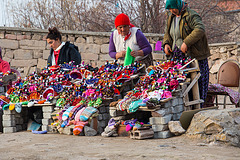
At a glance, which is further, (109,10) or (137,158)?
(109,10)

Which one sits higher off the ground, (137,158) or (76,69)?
(76,69)

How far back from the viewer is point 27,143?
479cm

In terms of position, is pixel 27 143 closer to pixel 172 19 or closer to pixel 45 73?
pixel 45 73

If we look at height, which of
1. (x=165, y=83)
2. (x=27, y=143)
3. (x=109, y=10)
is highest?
(x=109, y=10)

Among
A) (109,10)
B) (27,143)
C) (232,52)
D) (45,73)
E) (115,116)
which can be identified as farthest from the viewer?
(109,10)

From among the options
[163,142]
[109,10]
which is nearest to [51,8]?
[109,10]

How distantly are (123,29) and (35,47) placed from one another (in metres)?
5.60

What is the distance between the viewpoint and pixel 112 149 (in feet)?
13.1

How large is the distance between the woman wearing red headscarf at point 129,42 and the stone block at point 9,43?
5337 millimetres

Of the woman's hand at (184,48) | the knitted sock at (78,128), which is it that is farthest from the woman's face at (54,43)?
the woman's hand at (184,48)

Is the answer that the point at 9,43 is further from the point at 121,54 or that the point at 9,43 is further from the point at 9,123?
the point at 121,54

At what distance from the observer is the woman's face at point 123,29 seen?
5945 mm

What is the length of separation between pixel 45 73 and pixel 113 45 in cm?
137

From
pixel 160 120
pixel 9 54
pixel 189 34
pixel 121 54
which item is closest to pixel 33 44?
pixel 9 54
